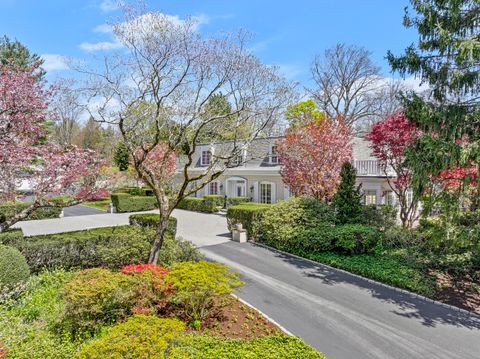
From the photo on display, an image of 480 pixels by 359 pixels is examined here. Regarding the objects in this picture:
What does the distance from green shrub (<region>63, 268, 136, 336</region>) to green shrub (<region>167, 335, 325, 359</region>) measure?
6.21 feet

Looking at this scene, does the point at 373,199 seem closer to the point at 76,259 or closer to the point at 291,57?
the point at 291,57

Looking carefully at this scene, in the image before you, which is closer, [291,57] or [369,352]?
[369,352]

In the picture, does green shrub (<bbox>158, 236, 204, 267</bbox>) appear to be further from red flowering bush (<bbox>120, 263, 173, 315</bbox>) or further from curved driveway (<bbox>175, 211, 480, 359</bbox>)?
red flowering bush (<bbox>120, 263, 173, 315</bbox>)

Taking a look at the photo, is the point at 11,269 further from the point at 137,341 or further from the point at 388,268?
the point at 388,268

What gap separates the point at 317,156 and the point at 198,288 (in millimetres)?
11202

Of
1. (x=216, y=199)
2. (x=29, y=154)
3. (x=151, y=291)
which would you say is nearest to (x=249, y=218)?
(x=151, y=291)

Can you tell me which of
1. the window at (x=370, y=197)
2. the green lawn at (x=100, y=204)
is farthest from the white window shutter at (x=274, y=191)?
the green lawn at (x=100, y=204)

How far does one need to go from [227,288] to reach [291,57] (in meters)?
9.41

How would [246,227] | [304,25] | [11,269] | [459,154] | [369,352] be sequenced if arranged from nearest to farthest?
[369,352] < [11,269] < [459,154] < [304,25] < [246,227]

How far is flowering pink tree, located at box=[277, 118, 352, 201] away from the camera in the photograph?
15406 millimetres

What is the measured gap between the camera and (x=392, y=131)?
1302 centimetres

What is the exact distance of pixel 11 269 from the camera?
280 inches

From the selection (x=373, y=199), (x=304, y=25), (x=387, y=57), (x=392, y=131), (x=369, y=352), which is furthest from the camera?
(x=373, y=199)

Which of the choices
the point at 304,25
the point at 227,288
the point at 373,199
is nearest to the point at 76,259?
the point at 227,288
